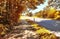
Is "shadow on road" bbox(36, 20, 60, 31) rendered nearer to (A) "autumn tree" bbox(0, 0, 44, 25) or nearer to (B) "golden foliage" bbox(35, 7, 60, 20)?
(B) "golden foliage" bbox(35, 7, 60, 20)

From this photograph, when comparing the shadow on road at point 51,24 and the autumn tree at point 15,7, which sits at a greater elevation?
the autumn tree at point 15,7

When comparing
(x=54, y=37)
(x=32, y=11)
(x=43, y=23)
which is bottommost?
(x=54, y=37)

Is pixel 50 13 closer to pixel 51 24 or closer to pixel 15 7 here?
pixel 51 24

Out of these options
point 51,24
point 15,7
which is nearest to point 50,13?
point 51,24

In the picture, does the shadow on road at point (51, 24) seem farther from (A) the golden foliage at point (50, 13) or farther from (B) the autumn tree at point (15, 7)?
(B) the autumn tree at point (15, 7)

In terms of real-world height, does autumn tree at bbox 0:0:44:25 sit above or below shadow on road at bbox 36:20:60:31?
above

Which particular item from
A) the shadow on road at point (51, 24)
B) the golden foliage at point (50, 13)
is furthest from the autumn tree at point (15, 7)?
the shadow on road at point (51, 24)

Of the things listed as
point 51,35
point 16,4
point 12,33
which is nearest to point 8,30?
point 12,33

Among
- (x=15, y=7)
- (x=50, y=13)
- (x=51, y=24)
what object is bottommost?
(x=51, y=24)

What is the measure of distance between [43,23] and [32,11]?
0.77 ft

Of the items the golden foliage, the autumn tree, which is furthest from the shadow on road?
the autumn tree

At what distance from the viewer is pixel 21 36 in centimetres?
249

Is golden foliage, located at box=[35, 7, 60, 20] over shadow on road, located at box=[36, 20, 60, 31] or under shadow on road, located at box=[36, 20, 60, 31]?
over

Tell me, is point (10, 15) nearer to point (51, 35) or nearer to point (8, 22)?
point (8, 22)
